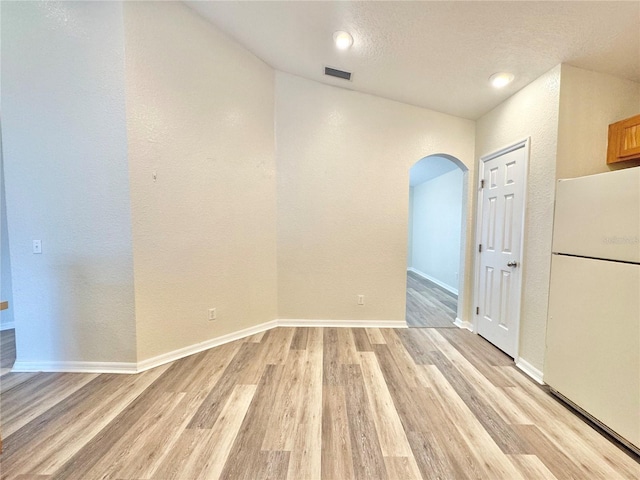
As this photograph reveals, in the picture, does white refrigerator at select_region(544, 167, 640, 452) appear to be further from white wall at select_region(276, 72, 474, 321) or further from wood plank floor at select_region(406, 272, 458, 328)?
wood plank floor at select_region(406, 272, 458, 328)

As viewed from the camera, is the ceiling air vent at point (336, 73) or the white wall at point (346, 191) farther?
the white wall at point (346, 191)

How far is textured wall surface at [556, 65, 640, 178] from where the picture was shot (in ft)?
6.50

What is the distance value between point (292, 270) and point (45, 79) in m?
2.71

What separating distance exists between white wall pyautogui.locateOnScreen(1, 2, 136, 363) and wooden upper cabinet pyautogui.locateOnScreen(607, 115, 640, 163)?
388cm

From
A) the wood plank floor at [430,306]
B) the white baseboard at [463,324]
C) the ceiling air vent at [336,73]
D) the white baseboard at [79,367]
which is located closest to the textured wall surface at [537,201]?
the white baseboard at [463,324]

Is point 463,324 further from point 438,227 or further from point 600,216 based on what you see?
point 438,227

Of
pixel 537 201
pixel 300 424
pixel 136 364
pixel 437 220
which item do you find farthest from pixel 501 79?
pixel 136 364

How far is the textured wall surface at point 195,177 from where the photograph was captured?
2080 mm

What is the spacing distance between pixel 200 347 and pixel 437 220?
17.3 ft

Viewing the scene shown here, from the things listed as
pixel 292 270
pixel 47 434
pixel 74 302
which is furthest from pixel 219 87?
pixel 47 434

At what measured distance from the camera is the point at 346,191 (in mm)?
3041

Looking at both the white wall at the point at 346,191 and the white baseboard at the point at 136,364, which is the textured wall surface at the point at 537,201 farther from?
the white baseboard at the point at 136,364

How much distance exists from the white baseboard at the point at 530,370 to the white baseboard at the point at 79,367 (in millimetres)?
3362

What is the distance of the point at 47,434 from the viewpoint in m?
1.48
